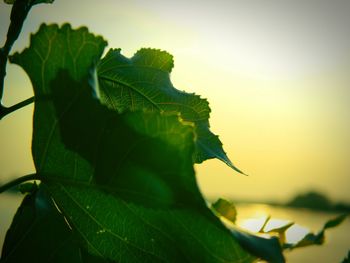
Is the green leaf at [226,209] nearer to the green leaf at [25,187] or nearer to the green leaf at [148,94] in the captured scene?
the green leaf at [148,94]

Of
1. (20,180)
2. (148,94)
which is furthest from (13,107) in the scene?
(148,94)

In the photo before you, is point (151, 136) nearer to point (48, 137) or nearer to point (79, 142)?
point (79, 142)

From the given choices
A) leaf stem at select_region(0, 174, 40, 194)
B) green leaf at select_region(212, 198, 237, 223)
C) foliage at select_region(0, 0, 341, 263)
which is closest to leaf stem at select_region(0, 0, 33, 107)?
foliage at select_region(0, 0, 341, 263)

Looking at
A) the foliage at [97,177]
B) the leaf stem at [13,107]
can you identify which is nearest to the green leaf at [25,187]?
the foliage at [97,177]

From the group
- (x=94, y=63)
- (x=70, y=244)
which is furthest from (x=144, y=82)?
(x=70, y=244)

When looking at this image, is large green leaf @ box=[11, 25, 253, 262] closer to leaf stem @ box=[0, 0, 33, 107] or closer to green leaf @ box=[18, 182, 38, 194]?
leaf stem @ box=[0, 0, 33, 107]

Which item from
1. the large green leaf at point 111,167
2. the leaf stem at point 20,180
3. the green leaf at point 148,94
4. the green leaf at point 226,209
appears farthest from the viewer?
the green leaf at point 148,94
